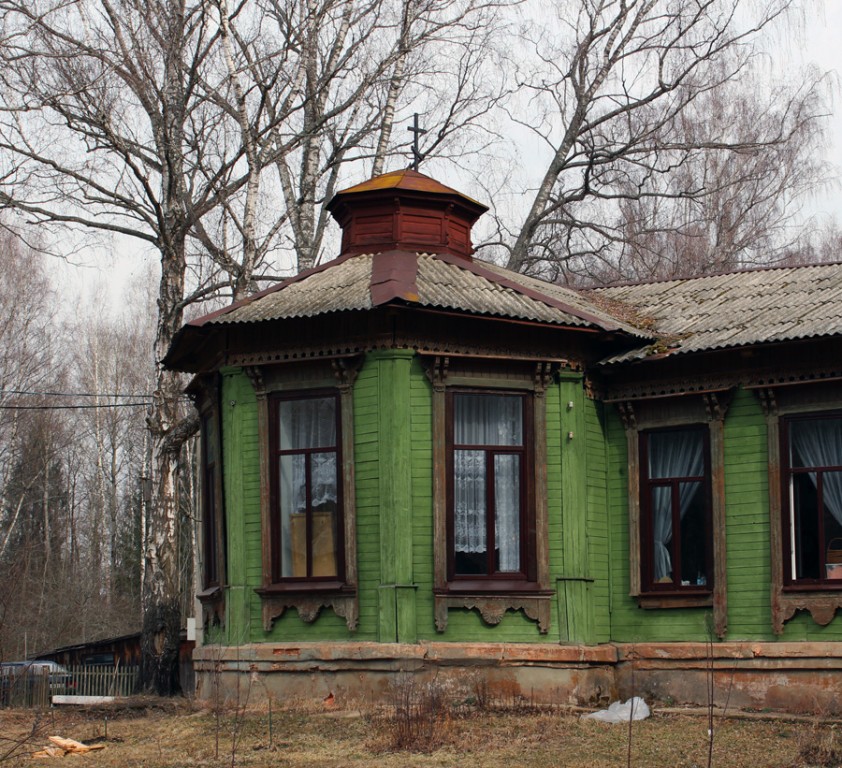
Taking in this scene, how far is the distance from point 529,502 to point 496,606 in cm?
119

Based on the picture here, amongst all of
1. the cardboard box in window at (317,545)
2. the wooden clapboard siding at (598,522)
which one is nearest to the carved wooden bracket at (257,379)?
the cardboard box in window at (317,545)

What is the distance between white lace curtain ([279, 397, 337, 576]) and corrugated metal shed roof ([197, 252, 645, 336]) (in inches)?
42.9

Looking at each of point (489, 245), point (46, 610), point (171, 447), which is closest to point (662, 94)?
point (489, 245)

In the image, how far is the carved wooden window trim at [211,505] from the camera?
15422mm

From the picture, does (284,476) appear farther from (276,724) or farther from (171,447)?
(171,447)

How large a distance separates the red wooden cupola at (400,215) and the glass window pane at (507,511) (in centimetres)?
314

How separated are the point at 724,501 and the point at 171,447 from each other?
8928 millimetres

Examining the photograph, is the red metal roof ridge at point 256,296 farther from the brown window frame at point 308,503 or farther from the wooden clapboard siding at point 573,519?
the wooden clapboard siding at point 573,519

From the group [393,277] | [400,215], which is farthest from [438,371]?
[400,215]

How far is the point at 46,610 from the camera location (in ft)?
131

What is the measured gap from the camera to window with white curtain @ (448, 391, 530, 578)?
14.3 metres

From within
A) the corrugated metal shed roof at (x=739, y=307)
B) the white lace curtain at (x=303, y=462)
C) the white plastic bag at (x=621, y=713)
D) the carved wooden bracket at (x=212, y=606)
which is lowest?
the white plastic bag at (x=621, y=713)

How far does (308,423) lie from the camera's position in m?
14.7

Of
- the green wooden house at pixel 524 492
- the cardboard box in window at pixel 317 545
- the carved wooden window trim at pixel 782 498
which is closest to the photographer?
the carved wooden window trim at pixel 782 498
